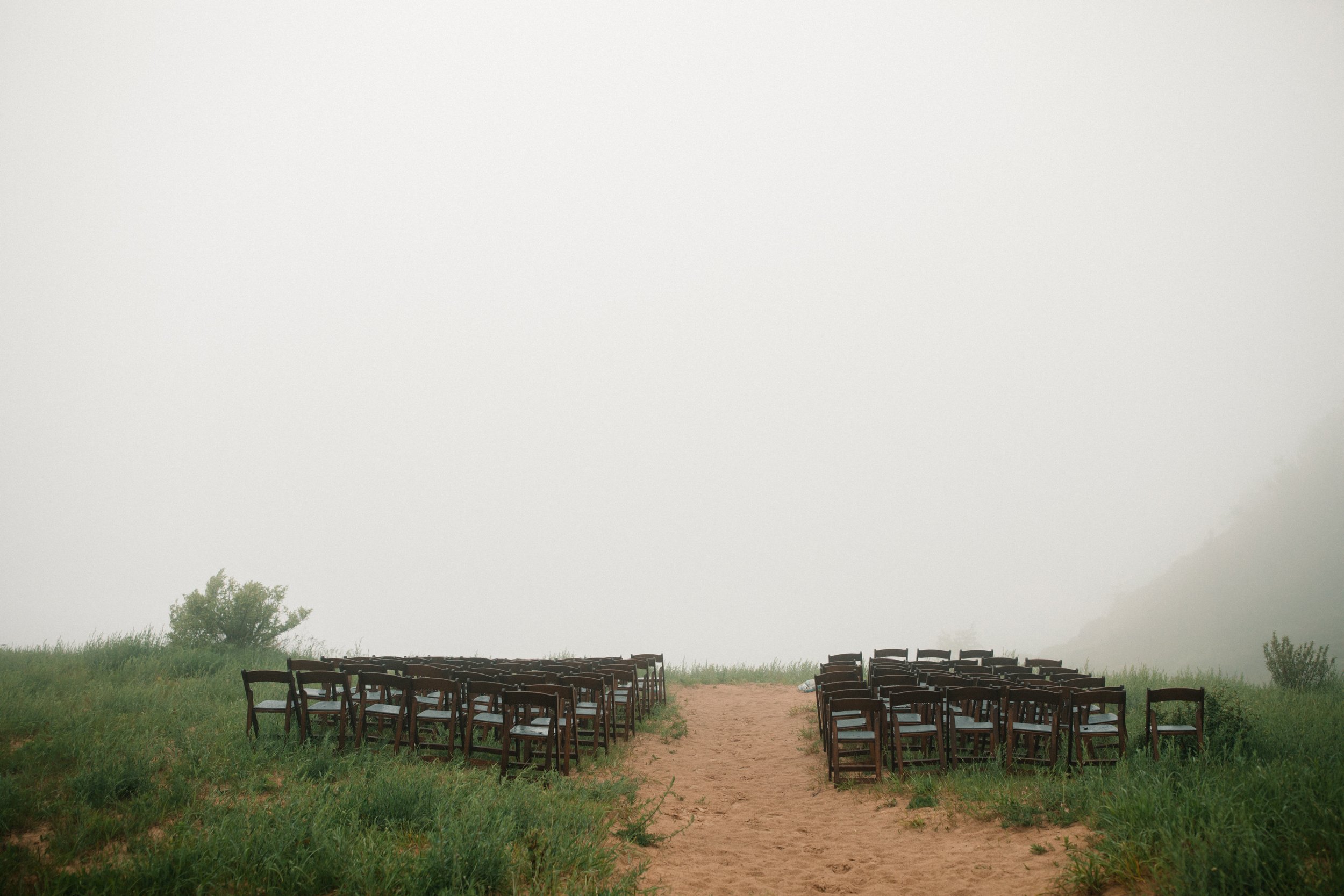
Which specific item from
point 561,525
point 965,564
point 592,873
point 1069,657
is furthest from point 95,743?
point 561,525

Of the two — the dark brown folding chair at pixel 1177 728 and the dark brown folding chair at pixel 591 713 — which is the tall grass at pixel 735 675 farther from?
the dark brown folding chair at pixel 1177 728

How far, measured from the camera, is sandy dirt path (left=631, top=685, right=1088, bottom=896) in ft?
16.8

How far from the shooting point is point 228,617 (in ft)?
51.8

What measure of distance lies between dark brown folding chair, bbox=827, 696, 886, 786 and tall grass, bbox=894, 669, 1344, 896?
0.55 metres

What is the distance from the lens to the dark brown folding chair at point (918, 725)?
7746 mm

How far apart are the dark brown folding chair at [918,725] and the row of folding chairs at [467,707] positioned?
12.5 feet

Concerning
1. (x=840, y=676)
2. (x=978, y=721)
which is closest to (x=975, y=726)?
(x=978, y=721)

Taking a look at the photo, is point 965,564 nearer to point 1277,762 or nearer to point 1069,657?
point 1069,657

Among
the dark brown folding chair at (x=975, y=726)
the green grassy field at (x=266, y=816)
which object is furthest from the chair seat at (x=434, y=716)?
the dark brown folding chair at (x=975, y=726)

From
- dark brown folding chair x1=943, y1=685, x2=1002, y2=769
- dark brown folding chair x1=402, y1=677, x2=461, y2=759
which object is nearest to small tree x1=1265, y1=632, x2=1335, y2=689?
dark brown folding chair x1=943, y1=685, x2=1002, y2=769

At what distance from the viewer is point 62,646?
13.9 m

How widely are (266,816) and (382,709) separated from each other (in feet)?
11.3

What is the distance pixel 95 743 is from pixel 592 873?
5643 millimetres

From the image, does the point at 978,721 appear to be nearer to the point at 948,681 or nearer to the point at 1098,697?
the point at 948,681
